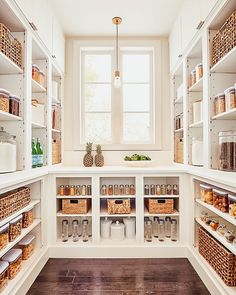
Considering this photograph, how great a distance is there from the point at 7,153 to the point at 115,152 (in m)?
1.66

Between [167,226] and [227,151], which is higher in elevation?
[227,151]

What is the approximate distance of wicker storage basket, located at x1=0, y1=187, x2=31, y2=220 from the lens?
178 centimetres

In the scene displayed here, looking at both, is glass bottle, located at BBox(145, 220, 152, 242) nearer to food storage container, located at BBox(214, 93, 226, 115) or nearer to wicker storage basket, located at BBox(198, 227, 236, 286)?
wicker storage basket, located at BBox(198, 227, 236, 286)

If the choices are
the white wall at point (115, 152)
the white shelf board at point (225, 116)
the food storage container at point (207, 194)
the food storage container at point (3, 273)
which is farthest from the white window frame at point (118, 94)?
the food storage container at point (3, 273)

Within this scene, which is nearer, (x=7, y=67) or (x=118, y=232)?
(x=7, y=67)

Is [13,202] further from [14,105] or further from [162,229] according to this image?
[162,229]

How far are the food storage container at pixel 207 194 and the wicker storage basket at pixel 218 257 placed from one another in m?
0.28

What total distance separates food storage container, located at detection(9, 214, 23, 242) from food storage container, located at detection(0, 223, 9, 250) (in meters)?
0.05

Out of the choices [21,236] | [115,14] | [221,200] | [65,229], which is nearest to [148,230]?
[65,229]

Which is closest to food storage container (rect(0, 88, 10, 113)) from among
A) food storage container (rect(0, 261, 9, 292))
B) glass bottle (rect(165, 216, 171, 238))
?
food storage container (rect(0, 261, 9, 292))

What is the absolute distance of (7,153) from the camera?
6.10 ft

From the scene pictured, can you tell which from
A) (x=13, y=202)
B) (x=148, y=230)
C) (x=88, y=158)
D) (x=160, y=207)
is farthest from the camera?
(x=88, y=158)

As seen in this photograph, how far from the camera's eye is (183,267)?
94.8 inches

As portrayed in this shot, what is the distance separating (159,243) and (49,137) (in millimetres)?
1611
